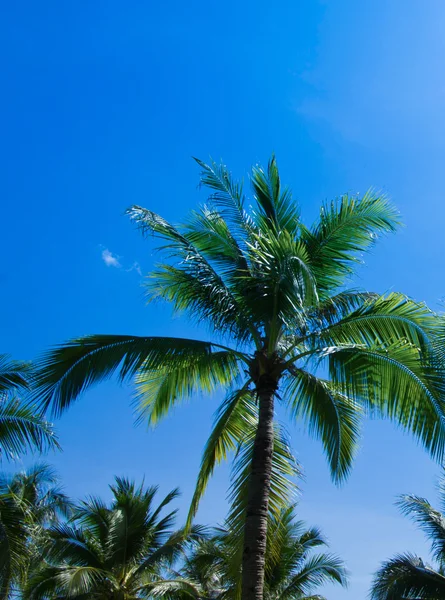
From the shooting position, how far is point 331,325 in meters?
10.5

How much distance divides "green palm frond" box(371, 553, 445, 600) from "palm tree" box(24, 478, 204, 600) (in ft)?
17.7

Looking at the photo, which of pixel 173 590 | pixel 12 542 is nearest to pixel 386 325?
pixel 12 542

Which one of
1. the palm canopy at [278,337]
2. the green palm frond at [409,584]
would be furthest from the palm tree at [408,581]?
the palm canopy at [278,337]

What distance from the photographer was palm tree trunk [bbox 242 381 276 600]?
849 cm

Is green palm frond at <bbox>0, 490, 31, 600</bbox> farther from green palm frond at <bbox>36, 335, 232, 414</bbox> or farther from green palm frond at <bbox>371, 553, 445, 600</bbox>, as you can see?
green palm frond at <bbox>371, 553, 445, 600</bbox>

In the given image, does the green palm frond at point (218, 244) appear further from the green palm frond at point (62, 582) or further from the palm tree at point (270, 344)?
the green palm frond at point (62, 582)

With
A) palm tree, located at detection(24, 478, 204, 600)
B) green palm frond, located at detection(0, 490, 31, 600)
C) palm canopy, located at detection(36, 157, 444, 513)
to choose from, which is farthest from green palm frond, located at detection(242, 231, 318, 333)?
palm tree, located at detection(24, 478, 204, 600)

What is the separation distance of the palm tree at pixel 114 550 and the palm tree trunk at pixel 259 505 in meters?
8.18

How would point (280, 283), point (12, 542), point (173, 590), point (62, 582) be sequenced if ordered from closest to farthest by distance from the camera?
point (280, 283), point (12, 542), point (62, 582), point (173, 590)

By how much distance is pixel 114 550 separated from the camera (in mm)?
17906

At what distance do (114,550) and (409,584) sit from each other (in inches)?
328

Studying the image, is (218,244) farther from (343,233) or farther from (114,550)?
(114,550)

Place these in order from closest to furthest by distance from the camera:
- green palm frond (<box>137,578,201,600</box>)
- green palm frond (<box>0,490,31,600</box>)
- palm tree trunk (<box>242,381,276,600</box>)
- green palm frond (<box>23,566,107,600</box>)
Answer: palm tree trunk (<box>242,381,276,600</box>) → green palm frond (<box>0,490,31,600</box>) → green palm frond (<box>23,566,107,600</box>) → green palm frond (<box>137,578,201,600</box>)

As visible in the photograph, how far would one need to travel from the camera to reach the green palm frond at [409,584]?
1806 centimetres
